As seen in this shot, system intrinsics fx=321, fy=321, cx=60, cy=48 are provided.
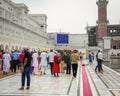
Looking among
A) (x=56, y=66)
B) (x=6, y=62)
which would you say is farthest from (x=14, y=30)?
(x=56, y=66)

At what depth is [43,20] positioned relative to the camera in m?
118

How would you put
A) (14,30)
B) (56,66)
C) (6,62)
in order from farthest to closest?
(14,30), (6,62), (56,66)

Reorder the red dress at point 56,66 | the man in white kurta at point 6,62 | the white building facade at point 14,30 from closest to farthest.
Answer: the red dress at point 56,66, the man in white kurta at point 6,62, the white building facade at point 14,30

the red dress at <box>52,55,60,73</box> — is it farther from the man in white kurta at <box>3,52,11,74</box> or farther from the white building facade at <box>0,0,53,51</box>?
the white building facade at <box>0,0,53,51</box>

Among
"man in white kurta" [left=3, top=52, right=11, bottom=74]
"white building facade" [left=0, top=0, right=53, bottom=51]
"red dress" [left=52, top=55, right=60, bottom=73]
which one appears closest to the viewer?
"red dress" [left=52, top=55, right=60, bottom=73]

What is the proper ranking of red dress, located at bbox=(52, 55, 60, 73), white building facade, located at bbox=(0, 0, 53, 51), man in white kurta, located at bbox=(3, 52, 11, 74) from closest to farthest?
red dress, located at bbox=(52, 55, 60, 73)
man in white kurta, located at bbox=(3, 52, 11, 74)
white building facade, located at bbox=(0, 0, 53, 51)

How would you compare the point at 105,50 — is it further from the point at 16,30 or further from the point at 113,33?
the point at 113,33

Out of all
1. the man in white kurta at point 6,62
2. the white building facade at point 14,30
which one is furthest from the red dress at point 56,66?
the white building facade at point 14,30

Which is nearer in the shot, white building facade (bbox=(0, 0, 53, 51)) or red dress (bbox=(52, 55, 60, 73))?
red dress (bbox=(52, 55, 60, 73))

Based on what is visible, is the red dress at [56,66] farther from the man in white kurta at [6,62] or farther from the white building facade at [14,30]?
the white building facade at [14,30]

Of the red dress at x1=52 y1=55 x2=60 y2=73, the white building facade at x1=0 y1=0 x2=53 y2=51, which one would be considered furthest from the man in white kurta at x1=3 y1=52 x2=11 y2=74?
the white building facade at x1=0 y1=0 x2=53 y2=51

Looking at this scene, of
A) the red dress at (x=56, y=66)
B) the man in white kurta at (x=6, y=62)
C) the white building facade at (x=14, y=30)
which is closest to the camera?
the red dress at (x=56, y=66)

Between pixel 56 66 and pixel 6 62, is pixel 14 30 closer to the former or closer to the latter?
pixel 6 62

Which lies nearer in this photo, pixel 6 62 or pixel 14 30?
pixel 6 62
